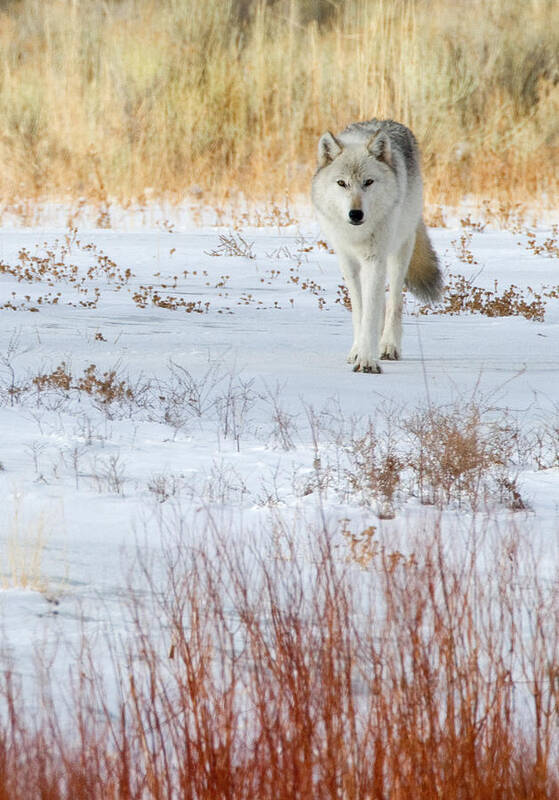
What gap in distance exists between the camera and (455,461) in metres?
4.65

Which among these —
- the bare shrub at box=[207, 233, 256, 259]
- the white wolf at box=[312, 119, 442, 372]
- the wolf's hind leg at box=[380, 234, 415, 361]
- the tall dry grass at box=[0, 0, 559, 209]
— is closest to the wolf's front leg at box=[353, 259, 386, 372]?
the white wolf at box=[312, 119, 442, 372]

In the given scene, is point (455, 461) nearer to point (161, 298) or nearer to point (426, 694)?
point (426, 694)

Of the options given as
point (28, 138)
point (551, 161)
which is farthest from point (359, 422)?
point (28, 138)

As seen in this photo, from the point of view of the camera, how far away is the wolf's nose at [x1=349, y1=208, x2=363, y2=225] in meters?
7.07

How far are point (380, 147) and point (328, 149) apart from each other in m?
0.33

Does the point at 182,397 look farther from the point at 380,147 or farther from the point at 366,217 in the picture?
the point at 380,147

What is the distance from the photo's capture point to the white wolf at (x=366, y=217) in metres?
7.18

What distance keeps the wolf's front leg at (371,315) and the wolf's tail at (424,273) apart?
1.10 meters

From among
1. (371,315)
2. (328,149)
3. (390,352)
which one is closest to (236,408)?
(371,315)

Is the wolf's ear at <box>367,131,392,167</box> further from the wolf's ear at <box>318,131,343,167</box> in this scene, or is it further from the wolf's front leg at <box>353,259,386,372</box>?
the wolf's front leg at <box>353,259,386,372</box>

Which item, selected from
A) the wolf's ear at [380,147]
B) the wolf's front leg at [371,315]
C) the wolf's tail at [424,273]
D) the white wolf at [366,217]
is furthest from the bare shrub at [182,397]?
the wolf's tail at [424,273]

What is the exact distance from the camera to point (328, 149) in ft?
24.3

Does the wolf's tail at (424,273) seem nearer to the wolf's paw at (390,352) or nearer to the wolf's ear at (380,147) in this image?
the wolf's paw at (390,352)

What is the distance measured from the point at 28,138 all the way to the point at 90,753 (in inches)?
573
